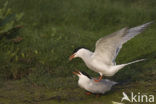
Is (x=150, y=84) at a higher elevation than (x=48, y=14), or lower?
lower

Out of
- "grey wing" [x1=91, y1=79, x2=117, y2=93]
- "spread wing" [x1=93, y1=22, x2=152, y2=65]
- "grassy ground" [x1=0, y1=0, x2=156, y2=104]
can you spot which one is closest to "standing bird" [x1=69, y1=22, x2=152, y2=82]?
"spread wing" [x1=93, y1=22, x2=152, y2=65]

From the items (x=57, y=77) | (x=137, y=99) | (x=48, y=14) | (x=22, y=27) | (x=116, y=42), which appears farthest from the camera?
(x=48, y=14)

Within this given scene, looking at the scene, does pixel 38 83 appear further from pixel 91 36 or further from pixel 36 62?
pixel 91 36

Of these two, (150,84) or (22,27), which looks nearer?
(150,84)

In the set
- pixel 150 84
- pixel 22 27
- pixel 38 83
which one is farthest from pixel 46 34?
pixel 150 84

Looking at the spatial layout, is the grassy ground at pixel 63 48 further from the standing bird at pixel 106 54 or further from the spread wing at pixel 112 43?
the spread wing at pixel 112 43

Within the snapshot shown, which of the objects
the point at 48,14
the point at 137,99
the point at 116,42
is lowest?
the point at 137,99

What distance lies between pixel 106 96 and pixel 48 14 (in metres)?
4.46

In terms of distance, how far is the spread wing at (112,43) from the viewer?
5.80 meters

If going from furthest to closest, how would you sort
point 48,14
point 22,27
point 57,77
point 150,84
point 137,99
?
point 48,14 < point 22,27 < point 57,77 < point 150,84 < point 137,99

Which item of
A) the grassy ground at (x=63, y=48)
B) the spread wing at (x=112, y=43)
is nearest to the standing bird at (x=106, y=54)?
the spread wing at (x=112, y=43)

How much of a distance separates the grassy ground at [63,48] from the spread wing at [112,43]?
30.0 inches

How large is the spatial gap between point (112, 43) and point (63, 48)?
2838 millimetres

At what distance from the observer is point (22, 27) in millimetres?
9328
